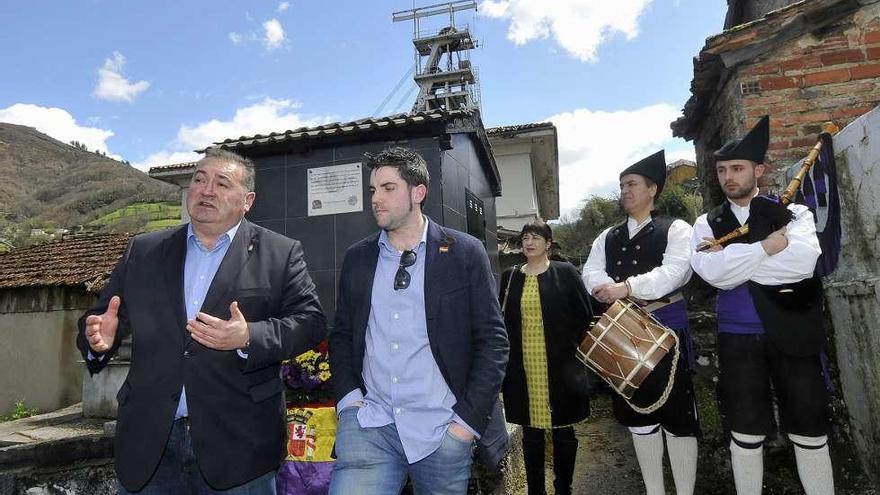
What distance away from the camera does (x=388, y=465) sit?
214cm

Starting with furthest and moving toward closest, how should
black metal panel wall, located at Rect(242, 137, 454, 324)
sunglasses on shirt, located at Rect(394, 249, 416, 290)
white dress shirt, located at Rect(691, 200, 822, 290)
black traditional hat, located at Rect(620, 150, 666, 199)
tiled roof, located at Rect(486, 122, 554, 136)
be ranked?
1. tiled roof, located at Rect(486, 122, 554, 136)
2. black metal panel wall, located at Rect(242, 137, 454, 324)
3. black traditional hat, located at Rect(620, 150, 666, 199)
4. white dress shirt, located at Rect(691, 200, 822, 290)
5. sunglasses on shirt, located at Rect(394, 249, 416, 290)

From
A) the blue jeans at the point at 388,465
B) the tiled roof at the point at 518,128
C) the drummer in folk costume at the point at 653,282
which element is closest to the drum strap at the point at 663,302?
the drummer in folk costume at the point at 653,282

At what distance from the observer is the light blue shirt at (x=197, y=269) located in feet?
7.26

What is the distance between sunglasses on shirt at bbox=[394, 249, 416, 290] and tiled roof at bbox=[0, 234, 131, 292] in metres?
11.3

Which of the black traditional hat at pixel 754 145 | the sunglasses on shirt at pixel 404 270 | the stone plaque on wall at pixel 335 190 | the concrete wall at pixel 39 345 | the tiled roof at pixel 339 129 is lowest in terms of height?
the concrete wall at pixel 39 345

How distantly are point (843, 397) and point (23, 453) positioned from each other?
6.96 meters

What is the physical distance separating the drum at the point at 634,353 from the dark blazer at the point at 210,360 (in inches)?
70.9

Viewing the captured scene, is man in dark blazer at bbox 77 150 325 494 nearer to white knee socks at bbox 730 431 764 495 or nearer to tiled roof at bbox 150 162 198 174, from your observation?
white knee socks at bbox 730 431 764 495

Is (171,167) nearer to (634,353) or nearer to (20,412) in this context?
(20,412)

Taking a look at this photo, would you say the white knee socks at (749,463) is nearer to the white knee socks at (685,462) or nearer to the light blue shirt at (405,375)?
the white knee socks at (685,462)

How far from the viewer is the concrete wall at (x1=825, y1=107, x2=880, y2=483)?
3197 mm

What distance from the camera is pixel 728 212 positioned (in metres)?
3.06

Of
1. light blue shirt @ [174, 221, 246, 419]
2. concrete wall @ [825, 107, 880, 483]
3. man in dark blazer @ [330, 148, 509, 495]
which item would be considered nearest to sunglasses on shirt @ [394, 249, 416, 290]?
man in dark blazer @ [330, 148, 509, 495]

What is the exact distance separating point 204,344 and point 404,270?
0.95 meters
